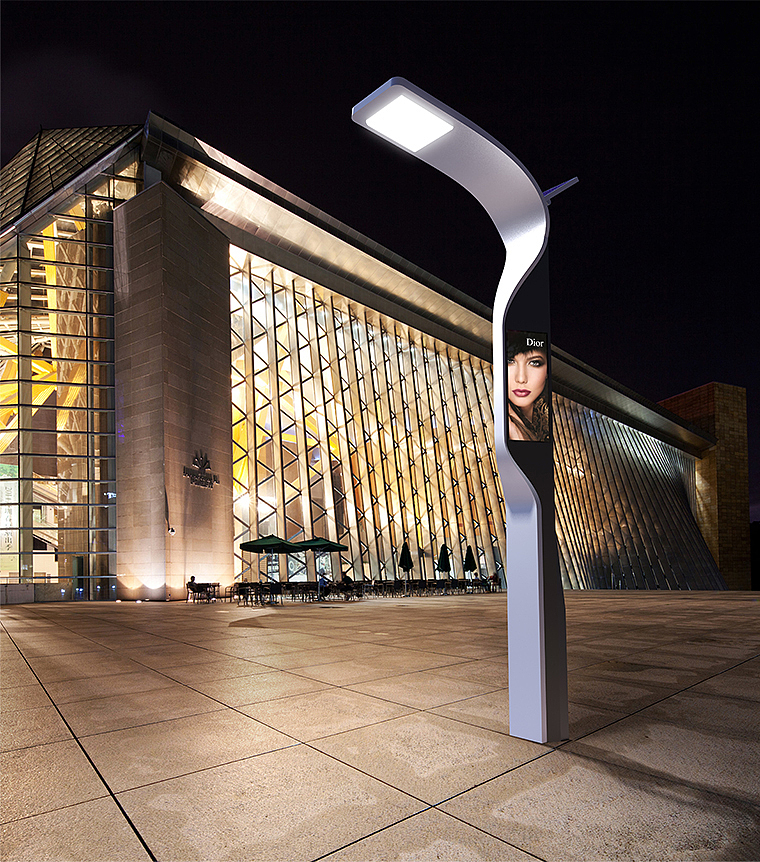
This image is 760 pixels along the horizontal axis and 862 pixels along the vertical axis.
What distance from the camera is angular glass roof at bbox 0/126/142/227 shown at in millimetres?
25172

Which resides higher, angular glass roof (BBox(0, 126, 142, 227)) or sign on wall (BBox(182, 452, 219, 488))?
angular glass roof (BBox(0, 126, 142, 227))

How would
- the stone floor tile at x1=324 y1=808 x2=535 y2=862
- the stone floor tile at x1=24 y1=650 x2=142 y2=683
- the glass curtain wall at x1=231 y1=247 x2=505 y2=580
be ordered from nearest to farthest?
the stone floor tile at x1=324 y1=808 x2=535 y2=862 < the stone floor tile at x1=24 y1=650 x2=142 y2=683 < the glass curtain wall at x1=231 y1=247 x2=505 y2=580

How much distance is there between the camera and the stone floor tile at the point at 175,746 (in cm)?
389

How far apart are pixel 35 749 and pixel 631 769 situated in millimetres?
3954

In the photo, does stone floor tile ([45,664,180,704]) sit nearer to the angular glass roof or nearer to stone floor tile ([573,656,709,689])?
stone floor tile ([573,656,709,689])

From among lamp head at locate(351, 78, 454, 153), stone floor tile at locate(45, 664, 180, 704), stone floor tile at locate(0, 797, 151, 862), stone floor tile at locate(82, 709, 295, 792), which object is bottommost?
stone floor tile at locate(45, 664, 180, 704)

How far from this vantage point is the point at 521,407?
489 cm

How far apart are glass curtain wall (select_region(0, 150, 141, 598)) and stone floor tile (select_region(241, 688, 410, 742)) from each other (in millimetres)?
19633

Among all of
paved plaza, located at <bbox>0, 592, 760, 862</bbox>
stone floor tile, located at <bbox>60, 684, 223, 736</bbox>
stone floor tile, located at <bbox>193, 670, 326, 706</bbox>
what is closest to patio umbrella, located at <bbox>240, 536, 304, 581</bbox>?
paved plaza, located at <bbox>0, 592, 760, 862</bbox>

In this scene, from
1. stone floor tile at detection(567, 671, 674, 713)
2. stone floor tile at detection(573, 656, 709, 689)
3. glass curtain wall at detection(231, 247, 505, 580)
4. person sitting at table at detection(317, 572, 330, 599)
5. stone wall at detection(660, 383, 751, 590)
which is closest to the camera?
stone floor tile at detection(567, 671, 674, 713)

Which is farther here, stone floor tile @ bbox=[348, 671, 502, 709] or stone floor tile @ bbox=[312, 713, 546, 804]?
stone floor tile @ bbox=[348, 671, 502, 709]

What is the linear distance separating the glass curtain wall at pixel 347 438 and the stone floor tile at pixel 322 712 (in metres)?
20.8

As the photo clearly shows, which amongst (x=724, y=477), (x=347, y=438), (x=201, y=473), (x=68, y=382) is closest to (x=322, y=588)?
(x=201, y=473)

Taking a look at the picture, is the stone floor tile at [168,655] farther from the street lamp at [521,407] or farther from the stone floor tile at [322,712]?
the street lamp at [521,407]
